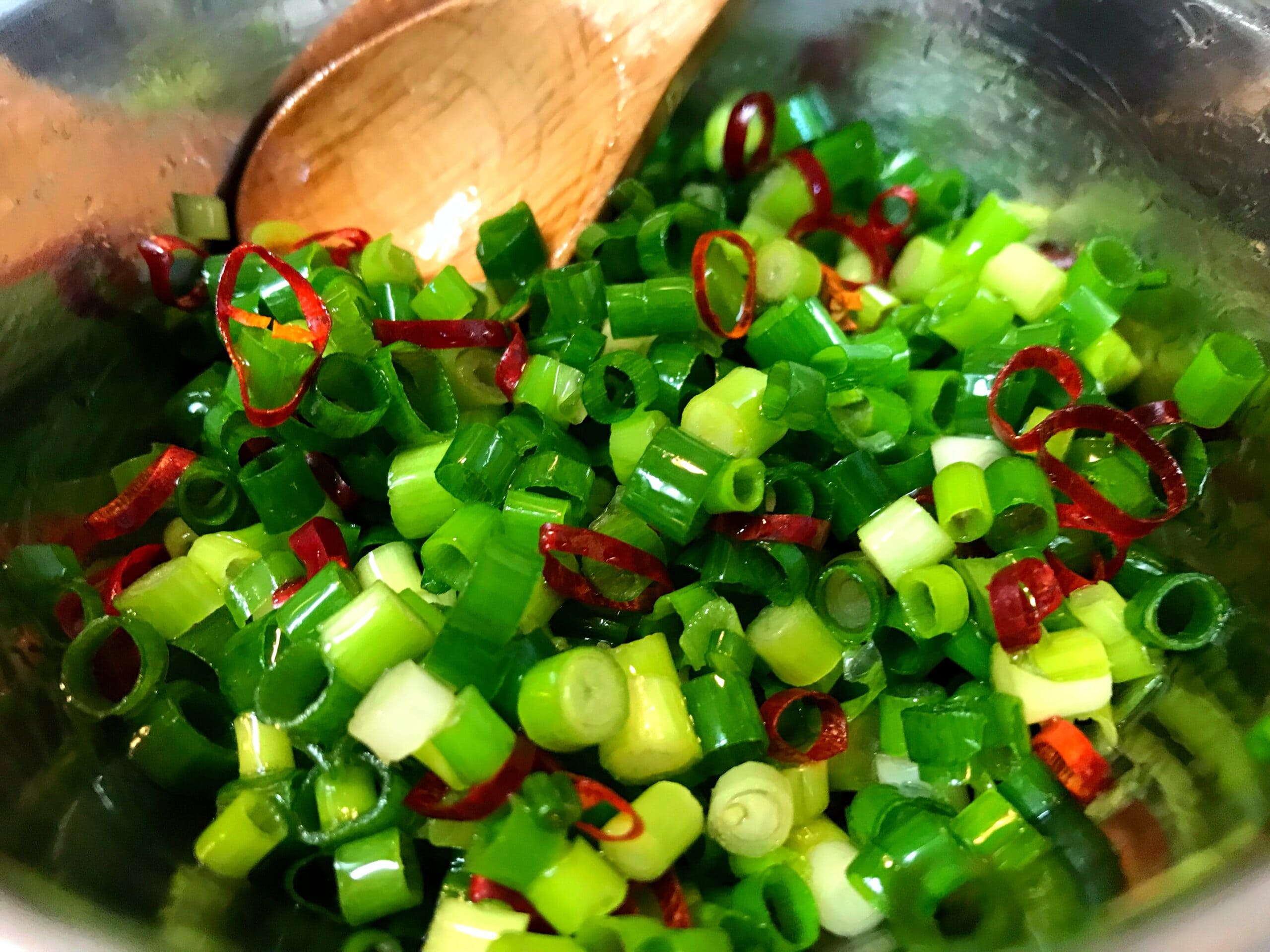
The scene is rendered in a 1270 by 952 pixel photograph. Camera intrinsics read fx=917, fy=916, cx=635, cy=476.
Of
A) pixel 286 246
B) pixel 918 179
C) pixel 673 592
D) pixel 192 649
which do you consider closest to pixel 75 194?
pixel 286 246

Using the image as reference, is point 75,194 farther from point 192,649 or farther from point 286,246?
point 192,649

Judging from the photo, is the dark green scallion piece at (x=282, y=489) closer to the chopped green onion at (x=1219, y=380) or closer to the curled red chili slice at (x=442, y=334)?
the curled red chili slice at (x=442, y=334)

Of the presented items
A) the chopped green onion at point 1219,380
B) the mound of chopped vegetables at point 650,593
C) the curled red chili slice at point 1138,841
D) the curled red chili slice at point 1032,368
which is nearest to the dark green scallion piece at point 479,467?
the mound of chopped vegetables at point 650,593

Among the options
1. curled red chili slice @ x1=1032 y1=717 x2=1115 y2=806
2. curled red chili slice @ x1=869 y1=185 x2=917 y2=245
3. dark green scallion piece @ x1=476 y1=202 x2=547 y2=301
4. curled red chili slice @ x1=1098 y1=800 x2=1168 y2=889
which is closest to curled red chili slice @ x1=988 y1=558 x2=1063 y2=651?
curled red chili slice @ x1=1032 y1=717 x2=1115 y2=806

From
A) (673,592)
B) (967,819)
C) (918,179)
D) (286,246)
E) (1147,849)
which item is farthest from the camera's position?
(918,179)

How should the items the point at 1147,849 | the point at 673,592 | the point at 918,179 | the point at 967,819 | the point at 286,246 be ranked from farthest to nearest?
the point at 918,179
the point at 286,246
the point at 673,592
the point at 967,819
the point at 1147,849

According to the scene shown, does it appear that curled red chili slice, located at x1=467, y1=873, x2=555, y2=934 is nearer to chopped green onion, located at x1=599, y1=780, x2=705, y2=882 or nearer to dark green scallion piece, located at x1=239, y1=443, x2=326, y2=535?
chopped green onion, located at x1=599, y1=780, x2=705, y2=882

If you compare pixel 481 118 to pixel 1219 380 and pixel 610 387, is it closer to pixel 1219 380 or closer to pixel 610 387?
pixel 610 387
